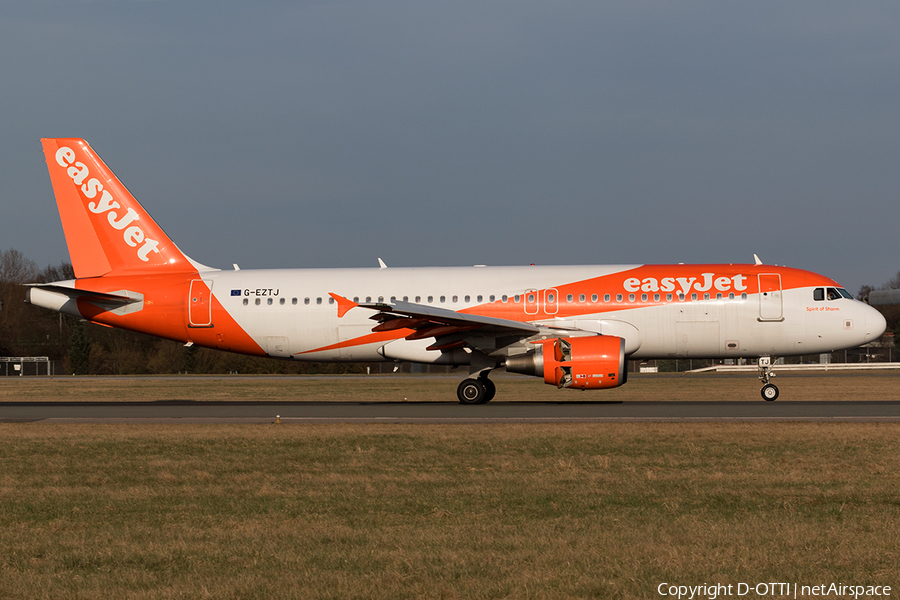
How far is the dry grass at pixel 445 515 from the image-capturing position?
6367 millimetres

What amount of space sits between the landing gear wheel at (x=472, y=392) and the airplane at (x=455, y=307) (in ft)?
0.10

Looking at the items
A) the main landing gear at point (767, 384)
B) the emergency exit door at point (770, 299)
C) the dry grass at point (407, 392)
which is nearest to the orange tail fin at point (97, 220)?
the dry grass at point (407, 392)

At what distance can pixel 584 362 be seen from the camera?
72.4 feet

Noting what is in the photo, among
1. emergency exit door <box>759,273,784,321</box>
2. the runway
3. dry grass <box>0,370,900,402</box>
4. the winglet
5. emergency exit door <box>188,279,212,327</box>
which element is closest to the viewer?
the runway

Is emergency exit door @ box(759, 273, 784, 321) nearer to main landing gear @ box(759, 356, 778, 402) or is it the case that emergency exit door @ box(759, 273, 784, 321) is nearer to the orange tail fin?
main landing gear @ box(759, 356, 778, 402)

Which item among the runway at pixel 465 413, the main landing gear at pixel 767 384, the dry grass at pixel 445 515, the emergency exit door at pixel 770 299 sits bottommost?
the dry grass at pixel 445 515

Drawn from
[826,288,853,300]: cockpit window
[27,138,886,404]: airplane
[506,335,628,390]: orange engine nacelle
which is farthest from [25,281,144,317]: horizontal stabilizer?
[826,288,853,300]: cockpit window

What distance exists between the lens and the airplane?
945 inches

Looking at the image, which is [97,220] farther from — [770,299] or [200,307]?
[770,299]

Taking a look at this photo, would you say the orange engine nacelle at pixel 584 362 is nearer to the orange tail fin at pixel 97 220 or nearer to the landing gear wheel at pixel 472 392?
the landing gear wheel at pixel 472 392

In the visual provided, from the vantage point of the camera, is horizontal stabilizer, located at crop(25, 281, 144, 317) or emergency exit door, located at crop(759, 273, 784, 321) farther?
horizontal stabilizer, located at crop(25, 281, 144, 317)

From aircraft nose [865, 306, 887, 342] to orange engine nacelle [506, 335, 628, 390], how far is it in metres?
7.43

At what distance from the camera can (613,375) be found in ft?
72.3

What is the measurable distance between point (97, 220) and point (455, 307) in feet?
37.7
